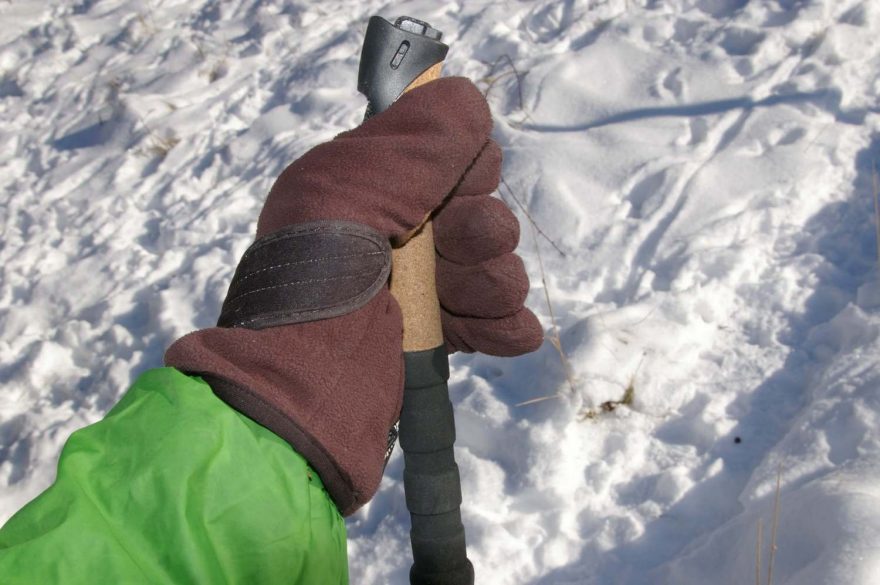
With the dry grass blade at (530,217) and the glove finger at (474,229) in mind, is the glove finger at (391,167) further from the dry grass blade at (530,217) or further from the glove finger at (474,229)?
the dry grass blade at (530,217)

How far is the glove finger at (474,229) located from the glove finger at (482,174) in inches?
0.7

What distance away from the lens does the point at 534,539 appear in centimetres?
170

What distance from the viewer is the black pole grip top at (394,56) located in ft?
4.16

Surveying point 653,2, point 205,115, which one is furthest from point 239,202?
point 653,2

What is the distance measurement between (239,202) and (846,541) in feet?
8.06

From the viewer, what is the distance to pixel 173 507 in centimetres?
96

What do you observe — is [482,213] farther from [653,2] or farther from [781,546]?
[653,2]

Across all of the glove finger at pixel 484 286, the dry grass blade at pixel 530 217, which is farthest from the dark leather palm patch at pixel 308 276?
the dry grass blade at pixel 530 217

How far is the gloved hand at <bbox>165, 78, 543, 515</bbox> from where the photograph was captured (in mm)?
1099

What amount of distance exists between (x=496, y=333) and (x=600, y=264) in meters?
0.95

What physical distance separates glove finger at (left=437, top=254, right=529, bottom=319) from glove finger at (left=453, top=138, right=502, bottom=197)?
0.39 feet

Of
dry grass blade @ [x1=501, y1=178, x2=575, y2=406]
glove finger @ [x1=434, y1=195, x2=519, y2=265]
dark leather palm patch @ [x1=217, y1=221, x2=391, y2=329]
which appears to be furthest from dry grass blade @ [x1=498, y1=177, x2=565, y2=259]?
dark leather palm patch @ [x1=217, y1=221, x2=391, y2=329]

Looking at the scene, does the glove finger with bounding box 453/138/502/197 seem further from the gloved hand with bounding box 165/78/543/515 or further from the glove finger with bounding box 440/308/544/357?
the glove finger with bounding box 440/308/544/357

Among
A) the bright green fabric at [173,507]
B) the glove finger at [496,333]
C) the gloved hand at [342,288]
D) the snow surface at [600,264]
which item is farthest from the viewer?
the snow surface at [600,264]
